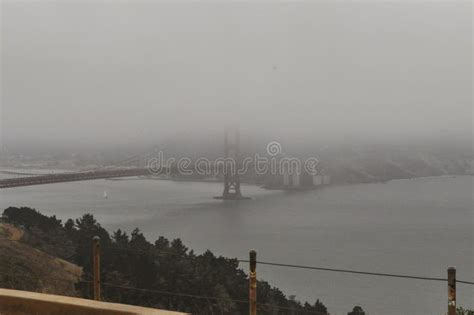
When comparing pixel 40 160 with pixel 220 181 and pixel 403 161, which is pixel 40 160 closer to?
pixel 220 181

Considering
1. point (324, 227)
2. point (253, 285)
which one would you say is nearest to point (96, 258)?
point (253, 285)

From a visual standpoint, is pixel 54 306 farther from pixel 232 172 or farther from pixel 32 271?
pixel 232 172

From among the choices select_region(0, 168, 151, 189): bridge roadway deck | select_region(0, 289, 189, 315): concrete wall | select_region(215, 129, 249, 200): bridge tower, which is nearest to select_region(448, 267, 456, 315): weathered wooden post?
select_region(0, 289, 189, 315): concrete wall

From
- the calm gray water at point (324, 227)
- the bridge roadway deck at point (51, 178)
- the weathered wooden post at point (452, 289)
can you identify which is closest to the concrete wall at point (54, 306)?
the weathered wooden post at point (452, 289)

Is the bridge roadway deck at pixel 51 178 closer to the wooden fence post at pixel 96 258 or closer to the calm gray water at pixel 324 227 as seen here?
the calm gray water at pixel 324 227

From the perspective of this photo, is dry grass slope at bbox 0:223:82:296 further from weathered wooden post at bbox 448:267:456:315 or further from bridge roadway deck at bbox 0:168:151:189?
bridge roadway deck at bbox 0:168:151:189

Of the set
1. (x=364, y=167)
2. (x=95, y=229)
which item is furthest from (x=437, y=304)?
(x=364, y=167)
